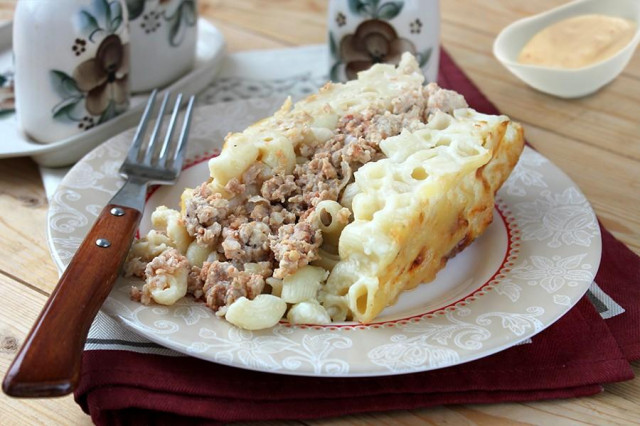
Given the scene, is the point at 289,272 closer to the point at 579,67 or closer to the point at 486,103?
the point at 486,103

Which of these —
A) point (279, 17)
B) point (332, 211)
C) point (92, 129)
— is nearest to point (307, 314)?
point (332, 211)

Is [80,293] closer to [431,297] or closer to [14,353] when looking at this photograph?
[14,353]

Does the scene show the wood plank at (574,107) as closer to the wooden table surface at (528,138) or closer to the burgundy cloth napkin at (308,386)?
the wooden table surface at (528,138)

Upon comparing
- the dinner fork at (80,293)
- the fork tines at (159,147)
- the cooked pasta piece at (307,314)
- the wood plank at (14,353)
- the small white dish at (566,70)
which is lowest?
the small white dish at (566,70)

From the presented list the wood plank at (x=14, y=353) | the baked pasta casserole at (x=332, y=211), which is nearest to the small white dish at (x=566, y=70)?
the baked pasta casserole at (x=332, y=211)

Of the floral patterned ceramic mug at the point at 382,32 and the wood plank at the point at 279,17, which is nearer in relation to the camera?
the floral patterned ceramic mug at the point at 382,32
